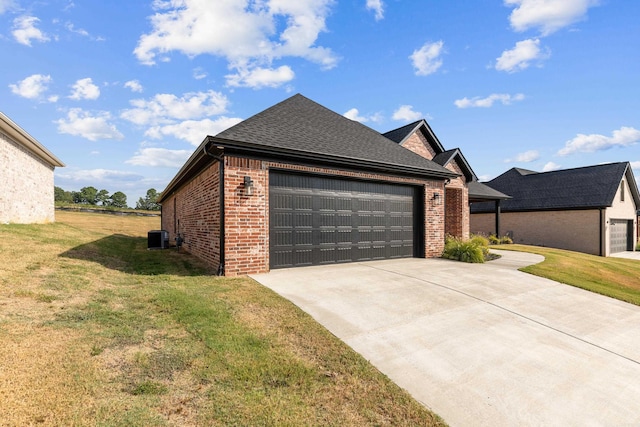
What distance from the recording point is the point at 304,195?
8547 millimetres

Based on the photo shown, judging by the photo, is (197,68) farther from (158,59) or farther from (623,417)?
(623,417)

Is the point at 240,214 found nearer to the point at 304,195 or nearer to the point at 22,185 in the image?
the point at 304,195

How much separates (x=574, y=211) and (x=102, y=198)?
3799 inches

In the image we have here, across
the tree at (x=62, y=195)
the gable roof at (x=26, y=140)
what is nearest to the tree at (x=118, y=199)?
the tree at (x=62, y=195)

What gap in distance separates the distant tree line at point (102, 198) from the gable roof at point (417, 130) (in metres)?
69.4

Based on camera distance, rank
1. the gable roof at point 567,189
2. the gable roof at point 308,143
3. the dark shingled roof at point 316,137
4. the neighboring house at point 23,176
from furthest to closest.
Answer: the gable roof at point 567,189 → the neighboring house at point 23,176 → the dark shingled roof at point 316,137 → the gable roof at point 308,143

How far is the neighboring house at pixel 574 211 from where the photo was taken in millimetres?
20094

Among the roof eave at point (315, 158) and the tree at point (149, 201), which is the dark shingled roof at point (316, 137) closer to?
the roof eave at point (315, 158)

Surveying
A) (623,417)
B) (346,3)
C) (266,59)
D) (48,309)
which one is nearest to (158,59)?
(266,59)

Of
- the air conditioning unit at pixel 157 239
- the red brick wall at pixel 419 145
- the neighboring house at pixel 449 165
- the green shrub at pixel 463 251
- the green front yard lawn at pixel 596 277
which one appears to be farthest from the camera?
the red brick wall at pixel 419 145

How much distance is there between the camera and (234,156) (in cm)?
733

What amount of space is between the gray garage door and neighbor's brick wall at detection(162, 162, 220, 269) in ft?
87.1

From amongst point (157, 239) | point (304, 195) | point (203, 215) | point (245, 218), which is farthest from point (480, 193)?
point (157, 239)

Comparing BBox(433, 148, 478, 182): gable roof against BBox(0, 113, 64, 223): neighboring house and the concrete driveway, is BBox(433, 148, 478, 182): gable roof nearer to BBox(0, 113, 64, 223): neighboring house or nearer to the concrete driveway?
the concrete driveway
